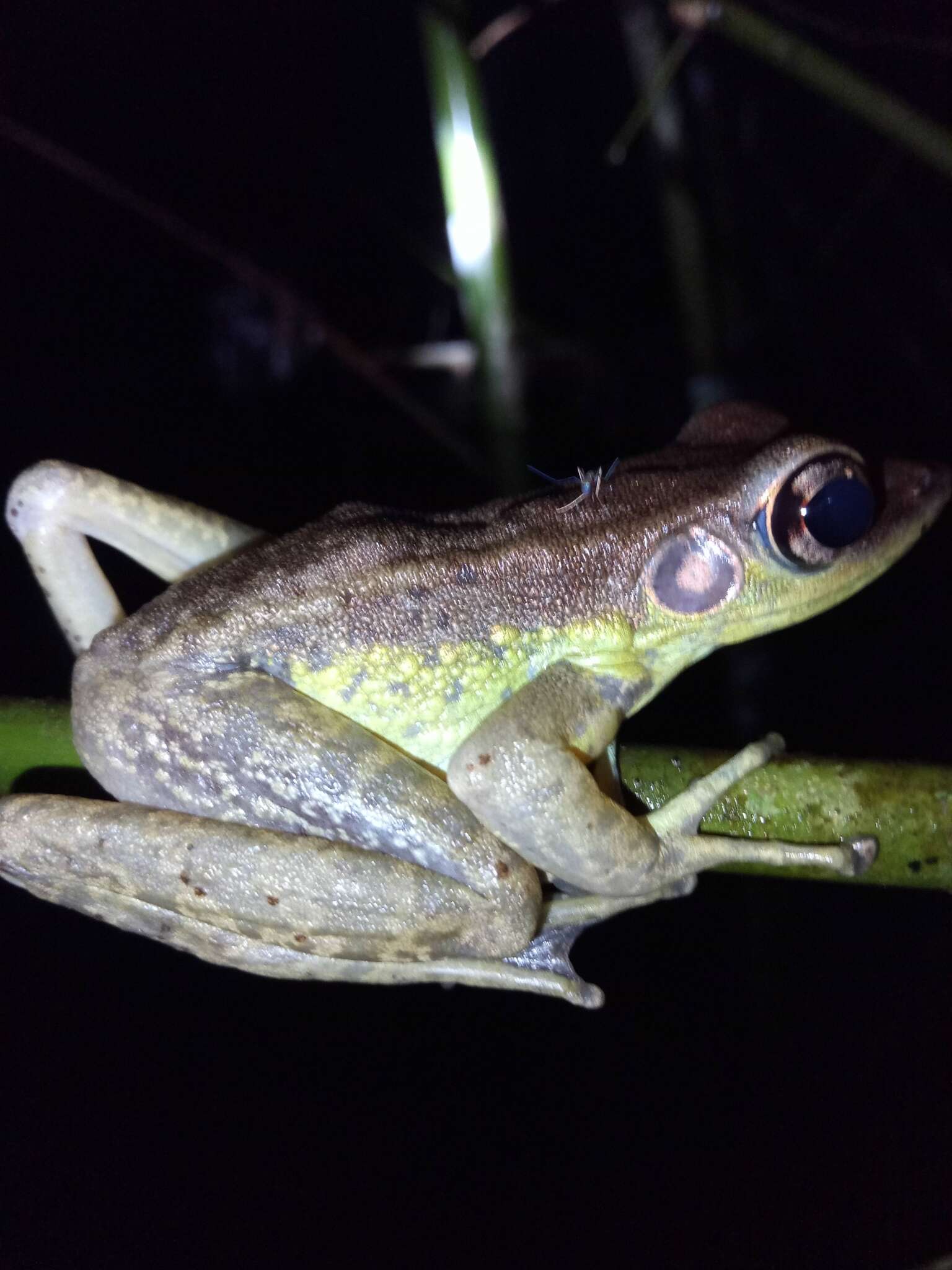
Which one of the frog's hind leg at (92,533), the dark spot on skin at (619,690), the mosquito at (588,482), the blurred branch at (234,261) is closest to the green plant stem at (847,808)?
the dark spot on skin at (619,690)

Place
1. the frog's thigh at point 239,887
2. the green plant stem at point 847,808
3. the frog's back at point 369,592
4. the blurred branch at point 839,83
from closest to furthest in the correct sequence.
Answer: the green plant stem at point 847,808 → the frog's thigh at point 239,887 → the frog's back at point 369,592 → the blurred branch at point 839,83

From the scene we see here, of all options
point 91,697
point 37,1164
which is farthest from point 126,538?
point 37,1164

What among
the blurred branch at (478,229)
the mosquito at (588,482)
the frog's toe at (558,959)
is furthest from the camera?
the blurred branch at (478,229)

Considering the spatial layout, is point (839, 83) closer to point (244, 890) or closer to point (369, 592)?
point (369, 592)

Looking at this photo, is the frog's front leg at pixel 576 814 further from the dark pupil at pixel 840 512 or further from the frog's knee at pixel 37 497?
the frog's knee at pixel 37 497

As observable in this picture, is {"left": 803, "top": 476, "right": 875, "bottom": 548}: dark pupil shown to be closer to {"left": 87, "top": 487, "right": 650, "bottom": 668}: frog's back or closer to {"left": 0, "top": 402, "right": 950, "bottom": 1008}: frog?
{"left": 0, "top": 402, "right": 950, "bottom": 1008}: frog

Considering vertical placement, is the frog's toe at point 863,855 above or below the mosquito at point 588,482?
below

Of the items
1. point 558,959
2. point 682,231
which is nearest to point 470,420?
point 682,231

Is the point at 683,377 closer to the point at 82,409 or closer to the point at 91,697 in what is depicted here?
the point at 82,409

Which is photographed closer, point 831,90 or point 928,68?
point 831,90
